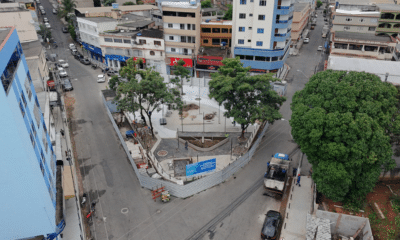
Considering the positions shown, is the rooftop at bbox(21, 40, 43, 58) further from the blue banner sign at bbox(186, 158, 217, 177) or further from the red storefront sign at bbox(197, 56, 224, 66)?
the blue banner sign at bbox(186, 158, 217, 177)

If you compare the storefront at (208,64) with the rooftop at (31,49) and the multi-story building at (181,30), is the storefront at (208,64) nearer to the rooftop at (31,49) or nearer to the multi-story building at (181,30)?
the multi-story building at (181,30)

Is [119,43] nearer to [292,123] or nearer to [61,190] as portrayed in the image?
[61,190]

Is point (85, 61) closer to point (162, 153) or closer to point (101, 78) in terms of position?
point (101, 78)

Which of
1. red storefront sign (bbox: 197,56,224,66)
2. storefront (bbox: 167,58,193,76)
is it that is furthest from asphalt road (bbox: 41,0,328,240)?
storefront (bbox: 167,58,193,76)

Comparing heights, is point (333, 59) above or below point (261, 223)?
above

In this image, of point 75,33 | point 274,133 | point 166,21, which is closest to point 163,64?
point 166,21

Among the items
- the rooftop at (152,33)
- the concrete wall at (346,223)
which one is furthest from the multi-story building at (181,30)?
the concrete wall at (346,223)
